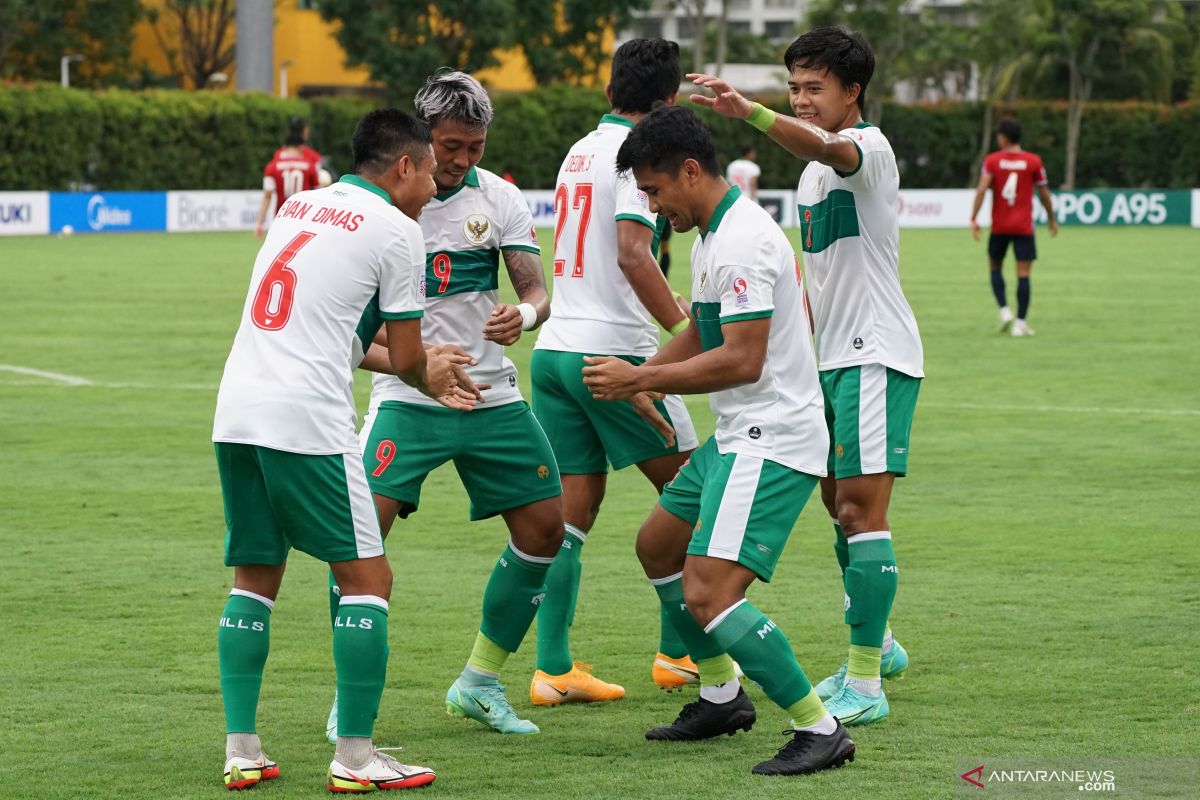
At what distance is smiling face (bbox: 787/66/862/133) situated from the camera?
6016 mm

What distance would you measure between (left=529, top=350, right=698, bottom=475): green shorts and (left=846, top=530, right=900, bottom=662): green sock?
0.80 meters

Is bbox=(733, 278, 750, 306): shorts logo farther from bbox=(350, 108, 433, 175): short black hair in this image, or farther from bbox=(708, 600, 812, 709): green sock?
bbox=(350, 108, 433, 175): short black hair

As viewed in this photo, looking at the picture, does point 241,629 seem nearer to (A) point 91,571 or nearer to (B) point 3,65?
(A) point 91,571

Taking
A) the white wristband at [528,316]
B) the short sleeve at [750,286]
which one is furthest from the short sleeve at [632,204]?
the short sleeve at [750,286]

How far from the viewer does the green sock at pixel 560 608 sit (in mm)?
6285

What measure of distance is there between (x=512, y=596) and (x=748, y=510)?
46.6 inches

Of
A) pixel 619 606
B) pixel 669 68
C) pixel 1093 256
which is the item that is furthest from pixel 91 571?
pixel 1093 256

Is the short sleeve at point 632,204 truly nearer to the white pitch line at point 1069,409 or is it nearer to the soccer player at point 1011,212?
the white pitch line at point 1069,409

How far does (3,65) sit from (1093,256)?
4512 centimetres

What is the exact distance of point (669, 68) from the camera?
6.49 m

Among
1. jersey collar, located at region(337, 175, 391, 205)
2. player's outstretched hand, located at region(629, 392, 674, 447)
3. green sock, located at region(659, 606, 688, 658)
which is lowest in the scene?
green sock, located at region(659, 606, 688, 658)

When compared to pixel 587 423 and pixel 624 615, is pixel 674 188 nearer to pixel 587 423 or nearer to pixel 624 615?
pixel 587 423

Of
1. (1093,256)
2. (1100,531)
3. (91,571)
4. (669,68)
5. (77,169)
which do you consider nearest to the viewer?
(669,68)

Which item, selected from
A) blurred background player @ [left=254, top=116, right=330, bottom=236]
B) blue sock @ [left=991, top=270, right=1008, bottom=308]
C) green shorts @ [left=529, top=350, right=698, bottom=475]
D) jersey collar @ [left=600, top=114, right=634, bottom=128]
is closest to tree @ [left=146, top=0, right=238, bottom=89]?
blurred background player @ [left=254, top=116, right=330, bottom=236]
